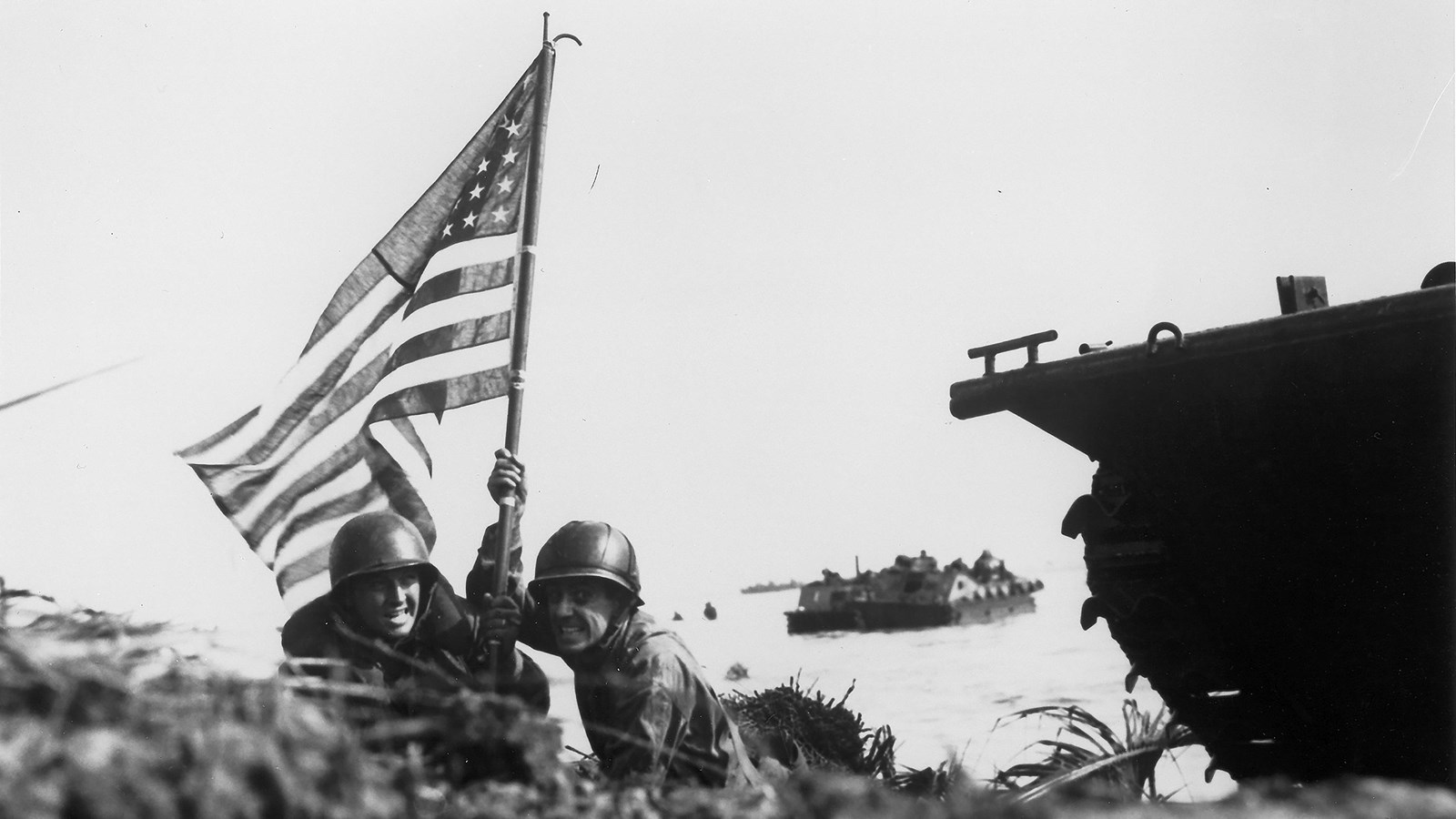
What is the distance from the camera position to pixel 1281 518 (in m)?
5.24

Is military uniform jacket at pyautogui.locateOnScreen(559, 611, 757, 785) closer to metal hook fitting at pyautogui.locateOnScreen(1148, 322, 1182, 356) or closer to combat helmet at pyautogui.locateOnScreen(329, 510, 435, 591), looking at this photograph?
combat helmet at pyautogui.locateOnScreen(329, 510, 435, 591)

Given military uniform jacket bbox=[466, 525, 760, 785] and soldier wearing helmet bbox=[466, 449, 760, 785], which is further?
soldier wearing helmet bbox=[466, 449, 760, 785]

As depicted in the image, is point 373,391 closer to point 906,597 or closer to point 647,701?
point 647,701

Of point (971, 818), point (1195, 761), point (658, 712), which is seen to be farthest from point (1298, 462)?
point (1195, 761)

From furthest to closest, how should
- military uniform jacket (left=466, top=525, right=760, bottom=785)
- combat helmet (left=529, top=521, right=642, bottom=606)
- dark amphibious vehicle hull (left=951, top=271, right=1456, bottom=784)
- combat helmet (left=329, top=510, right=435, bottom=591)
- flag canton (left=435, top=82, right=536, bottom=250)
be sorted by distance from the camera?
1. flag canton (left=435, top=82, right=536, bottom=250)
2. combat helmet (left=529, top=521, right=642, bottom=606)
3. combat helmet (left=329, top=510, right=435, bottom=591)
4. military uniform jacket (left=466, top=525, right=760, bottom=785)
5. dark amphibious vehicle hull (left=951, top=271, right=1456, bottom=784)

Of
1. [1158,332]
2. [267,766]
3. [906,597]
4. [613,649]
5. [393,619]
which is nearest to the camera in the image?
[267,766]

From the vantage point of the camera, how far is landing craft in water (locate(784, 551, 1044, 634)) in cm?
2898

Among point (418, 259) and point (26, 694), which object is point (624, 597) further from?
point (26, 694)

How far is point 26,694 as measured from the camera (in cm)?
229

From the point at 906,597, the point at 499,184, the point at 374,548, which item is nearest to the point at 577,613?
the point at 374,548

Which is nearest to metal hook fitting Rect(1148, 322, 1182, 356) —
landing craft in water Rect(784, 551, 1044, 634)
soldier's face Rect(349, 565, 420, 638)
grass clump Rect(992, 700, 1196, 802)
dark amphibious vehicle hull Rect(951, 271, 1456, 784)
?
dark amphibious vehicle hull Rect(951, 271, 1456, 784)

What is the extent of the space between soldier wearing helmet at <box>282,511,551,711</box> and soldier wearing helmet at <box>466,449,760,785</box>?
238 millimetres

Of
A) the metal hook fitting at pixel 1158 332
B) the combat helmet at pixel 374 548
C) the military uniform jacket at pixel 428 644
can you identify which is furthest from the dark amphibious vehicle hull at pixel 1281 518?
the combat helmet at pixel 374 548

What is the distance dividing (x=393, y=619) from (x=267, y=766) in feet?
14.0
